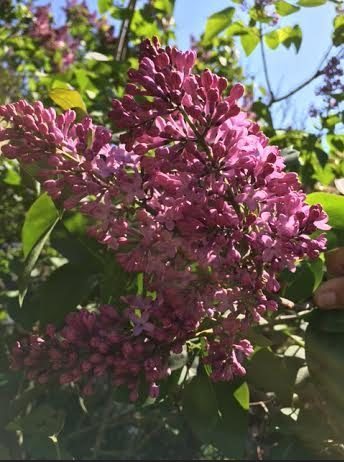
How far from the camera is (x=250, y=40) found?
6.91 feet

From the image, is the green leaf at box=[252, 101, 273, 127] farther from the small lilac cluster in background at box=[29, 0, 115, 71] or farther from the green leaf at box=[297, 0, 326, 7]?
the small lilac cluster in background at box=[29, 0, 115, 71]

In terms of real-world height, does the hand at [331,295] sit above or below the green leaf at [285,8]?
below

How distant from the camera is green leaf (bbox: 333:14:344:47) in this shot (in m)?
1.94

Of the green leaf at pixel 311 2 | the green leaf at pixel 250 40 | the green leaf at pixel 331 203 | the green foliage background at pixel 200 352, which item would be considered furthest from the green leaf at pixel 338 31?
the green leaf at pixel 331 203

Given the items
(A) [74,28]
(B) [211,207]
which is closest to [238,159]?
(B) [211,207]

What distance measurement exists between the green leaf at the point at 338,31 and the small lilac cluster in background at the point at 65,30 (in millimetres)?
1127

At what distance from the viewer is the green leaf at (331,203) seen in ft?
3.50

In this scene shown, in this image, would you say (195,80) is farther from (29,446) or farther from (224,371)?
(29,446)

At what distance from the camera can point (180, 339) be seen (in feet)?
3.10

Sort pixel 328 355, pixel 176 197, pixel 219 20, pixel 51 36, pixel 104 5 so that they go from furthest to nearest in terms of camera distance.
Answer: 1. pixel 51 36
2. pixel 104 5
3. pixel 219 20
4. pixel 328 355
5. pixel 176 197

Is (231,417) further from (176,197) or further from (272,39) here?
(272,39)

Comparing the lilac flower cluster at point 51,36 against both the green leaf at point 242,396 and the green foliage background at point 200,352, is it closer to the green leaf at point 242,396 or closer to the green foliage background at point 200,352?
the green foliage background at point 200,352

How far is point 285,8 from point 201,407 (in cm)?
130

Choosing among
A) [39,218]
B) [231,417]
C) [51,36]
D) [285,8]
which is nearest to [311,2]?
[285,8]
